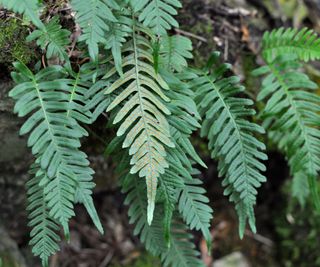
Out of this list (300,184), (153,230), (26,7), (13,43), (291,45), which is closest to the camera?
(26,7)

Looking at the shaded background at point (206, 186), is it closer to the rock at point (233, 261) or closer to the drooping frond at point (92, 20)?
the rock at point (233, 261)

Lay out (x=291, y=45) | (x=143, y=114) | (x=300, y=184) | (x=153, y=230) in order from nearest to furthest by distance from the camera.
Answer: (x=143, y=114) < (x=153, y=230) < (x=291, y=45) < (x=300, y=184)

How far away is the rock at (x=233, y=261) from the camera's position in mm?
3373

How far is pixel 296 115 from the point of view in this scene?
235cm

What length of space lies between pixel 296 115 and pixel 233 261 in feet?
5.03

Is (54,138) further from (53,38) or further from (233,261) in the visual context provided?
(233,261)

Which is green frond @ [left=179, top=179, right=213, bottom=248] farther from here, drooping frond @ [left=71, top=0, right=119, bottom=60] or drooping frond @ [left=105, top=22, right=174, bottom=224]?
drooping frond @ [left=71, top=0, right=119, bottom=60]

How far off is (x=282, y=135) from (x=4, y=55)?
1751 mm

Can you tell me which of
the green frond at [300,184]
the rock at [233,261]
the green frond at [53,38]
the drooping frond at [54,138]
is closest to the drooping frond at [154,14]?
the green frond at [53,38]

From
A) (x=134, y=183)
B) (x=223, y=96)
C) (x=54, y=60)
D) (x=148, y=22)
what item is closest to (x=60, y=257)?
(x=134, y=183)

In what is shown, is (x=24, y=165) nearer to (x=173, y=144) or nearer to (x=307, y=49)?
(x=173, y=144)

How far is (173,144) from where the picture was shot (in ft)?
6.28

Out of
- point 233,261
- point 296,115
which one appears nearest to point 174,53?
point 296,115

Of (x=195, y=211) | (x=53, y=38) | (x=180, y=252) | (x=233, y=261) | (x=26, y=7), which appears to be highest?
(x=26, y=7)
